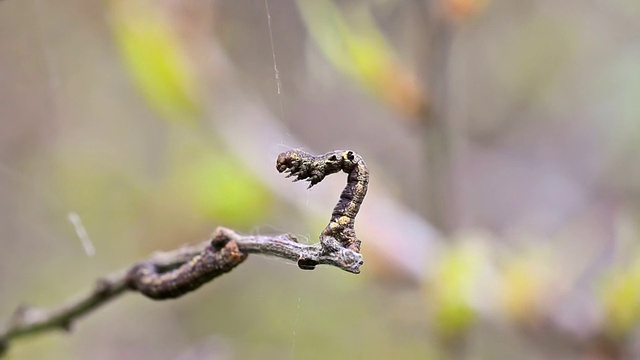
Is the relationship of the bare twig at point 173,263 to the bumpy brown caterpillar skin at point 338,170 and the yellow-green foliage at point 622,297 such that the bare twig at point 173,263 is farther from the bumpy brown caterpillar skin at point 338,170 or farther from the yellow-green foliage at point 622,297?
the yellow-green foliage at point 622,297

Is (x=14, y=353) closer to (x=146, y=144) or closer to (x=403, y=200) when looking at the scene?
(x=146, y=144)

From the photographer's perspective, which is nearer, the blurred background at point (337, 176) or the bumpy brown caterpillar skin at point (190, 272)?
the bumpy brown caterpillar skin at point (190, 272)

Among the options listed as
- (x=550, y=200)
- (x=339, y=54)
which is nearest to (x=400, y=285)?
(x=339, y=54)

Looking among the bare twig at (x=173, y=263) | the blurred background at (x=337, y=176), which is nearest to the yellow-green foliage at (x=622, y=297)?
the blurred background at (x=337, y=176)

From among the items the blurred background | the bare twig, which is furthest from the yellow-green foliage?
the bare twig

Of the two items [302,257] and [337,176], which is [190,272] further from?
[337,176]

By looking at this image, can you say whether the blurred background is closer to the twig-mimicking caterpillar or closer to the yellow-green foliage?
the yellow-green foliage
